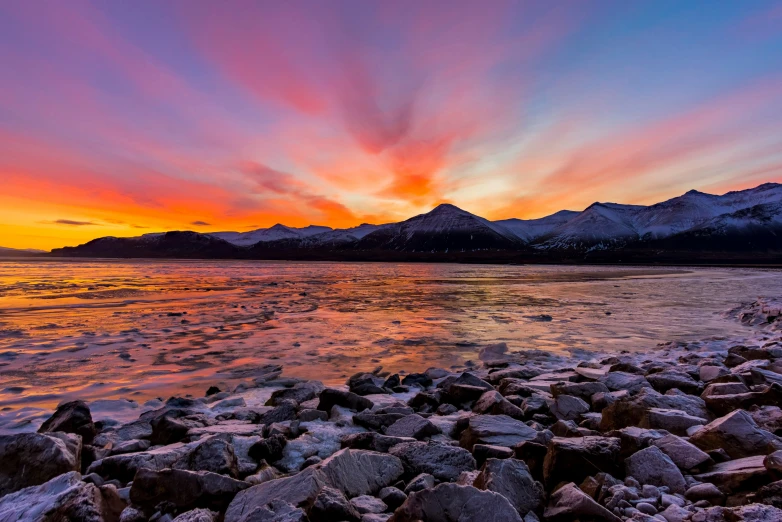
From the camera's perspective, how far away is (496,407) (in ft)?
16.9

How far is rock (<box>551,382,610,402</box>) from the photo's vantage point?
18.7ft

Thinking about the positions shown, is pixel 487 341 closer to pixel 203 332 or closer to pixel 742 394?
pixel 742 394

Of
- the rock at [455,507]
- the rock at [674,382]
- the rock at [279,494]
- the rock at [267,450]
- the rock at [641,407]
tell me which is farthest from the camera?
the rock at [674,382]

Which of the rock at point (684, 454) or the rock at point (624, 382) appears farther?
the rock at point (624, 382)

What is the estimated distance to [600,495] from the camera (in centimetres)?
314

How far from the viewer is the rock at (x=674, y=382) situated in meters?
5.88

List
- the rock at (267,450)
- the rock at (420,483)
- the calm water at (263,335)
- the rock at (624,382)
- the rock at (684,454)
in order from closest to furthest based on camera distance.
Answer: the rock at (420,483) → the rock at (684,454) → the rock at (267,450) → the rock at (624,382) → the calm water at (263,335)

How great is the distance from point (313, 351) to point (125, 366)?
3.87m

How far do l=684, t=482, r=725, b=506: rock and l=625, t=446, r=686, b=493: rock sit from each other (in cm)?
9

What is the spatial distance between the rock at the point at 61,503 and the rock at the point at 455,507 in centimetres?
215

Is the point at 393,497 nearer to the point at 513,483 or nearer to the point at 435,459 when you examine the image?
the point at 435,459

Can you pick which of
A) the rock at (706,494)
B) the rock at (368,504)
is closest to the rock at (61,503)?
the rock at (368,504)

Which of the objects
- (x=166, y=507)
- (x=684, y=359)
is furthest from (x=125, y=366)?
(x=684, y=359)

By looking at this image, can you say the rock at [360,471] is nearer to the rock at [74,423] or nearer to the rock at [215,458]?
the rock at [215,458]
